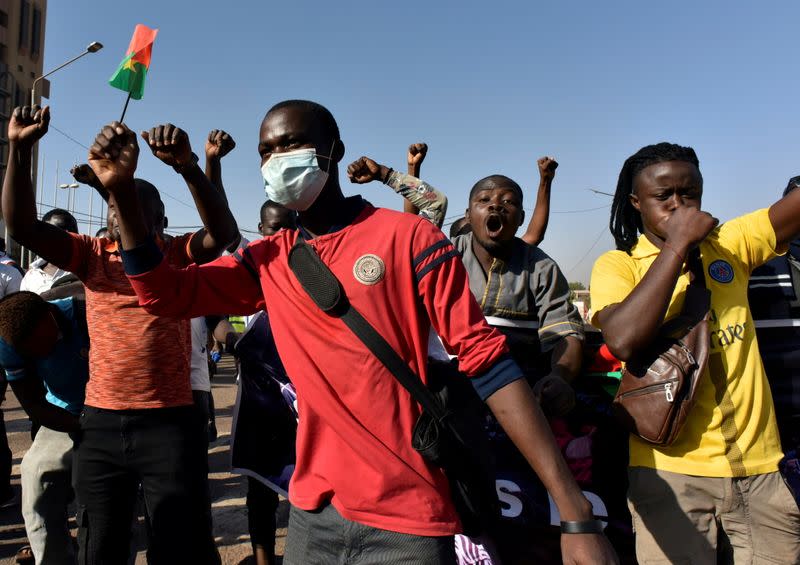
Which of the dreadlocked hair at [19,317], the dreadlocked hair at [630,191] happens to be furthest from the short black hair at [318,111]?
the dreadlocked hair at [19,317]

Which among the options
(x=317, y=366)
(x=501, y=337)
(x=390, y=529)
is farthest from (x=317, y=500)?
(x=501, y=337)

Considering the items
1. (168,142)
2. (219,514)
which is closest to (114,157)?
(168,142)

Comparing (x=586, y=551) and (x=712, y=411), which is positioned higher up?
(x=712, y=411)

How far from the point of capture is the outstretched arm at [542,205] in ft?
13.0

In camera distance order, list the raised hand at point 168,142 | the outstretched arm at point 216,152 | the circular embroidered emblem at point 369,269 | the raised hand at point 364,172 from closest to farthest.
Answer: the circular embroidered emblem at point 369,269, the raised hand at point 168,142, the outstretched arm at point 216,152, the raised hand at point 364,172

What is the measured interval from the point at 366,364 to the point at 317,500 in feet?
1.31

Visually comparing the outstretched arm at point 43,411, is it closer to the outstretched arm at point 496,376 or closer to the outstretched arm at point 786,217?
the outstretched arm at point 496,376

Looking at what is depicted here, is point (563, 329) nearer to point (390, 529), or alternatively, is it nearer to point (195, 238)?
point (390, 529)

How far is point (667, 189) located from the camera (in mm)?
2287

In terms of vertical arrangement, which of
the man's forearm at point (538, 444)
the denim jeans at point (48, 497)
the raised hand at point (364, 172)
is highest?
the raised hand at point (364, 172)

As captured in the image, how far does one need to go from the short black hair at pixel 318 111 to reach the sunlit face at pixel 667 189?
1221 millimetres

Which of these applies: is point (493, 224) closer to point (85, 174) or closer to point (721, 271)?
point (721, 271)

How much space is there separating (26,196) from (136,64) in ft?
3.03

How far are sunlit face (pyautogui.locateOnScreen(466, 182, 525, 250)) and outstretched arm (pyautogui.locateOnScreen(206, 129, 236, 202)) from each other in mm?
1275
